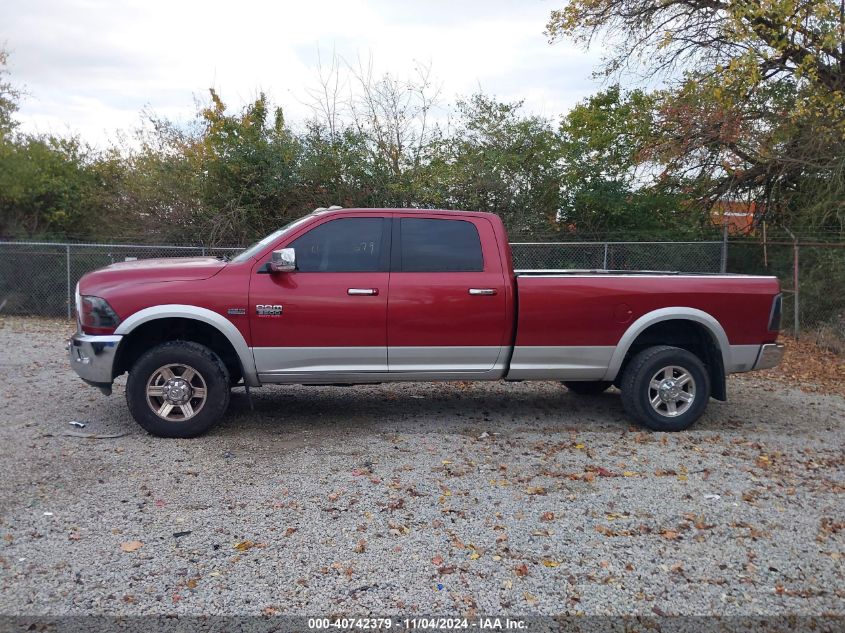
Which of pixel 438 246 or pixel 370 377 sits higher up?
pixel 438 246

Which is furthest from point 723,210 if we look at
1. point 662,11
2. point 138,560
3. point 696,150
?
point 138,560

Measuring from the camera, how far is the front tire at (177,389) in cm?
610

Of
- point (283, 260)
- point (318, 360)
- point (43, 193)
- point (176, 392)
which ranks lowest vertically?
point (176, 392)

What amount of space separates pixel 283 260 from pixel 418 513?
2.53 m

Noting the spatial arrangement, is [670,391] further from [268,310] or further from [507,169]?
[507,169]

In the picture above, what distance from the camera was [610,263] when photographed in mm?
13805

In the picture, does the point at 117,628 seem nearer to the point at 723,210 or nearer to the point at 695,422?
the point at 695,422

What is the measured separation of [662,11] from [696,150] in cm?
295

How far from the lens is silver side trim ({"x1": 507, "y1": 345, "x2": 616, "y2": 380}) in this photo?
6.60m

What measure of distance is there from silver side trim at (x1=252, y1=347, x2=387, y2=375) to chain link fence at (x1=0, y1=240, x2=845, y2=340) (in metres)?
7.41

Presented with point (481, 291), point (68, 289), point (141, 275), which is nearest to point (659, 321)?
point (481, 291)

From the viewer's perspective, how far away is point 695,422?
23.5 ft

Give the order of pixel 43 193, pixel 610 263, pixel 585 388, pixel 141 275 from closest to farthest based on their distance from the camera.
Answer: pixel 141 275
pixel 585 388
pixel 610 263
pixel 43 193

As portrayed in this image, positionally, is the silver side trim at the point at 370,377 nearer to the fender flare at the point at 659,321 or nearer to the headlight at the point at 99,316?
the fender flare at the point at 659,321
